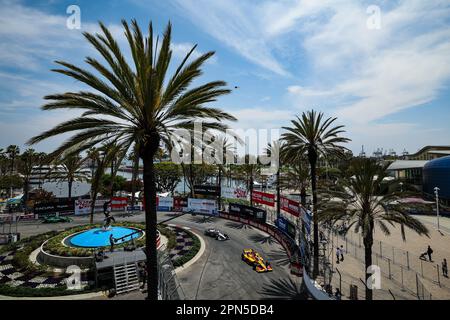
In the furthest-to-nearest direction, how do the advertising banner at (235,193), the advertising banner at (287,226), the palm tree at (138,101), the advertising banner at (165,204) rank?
the advertising banner at (165,204), the advertising banner at (235,193), the advertising banner at (287,226), the palm tree at (138,101)

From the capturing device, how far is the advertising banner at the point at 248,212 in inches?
1464

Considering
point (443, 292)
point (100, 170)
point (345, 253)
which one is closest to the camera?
point (100, 170)

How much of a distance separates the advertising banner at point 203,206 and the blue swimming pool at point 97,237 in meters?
14.5

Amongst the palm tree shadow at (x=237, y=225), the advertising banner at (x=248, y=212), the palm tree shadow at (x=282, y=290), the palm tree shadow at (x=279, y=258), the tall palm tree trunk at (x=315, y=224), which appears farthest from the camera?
the palm tree shadow at (x=237, y=225)

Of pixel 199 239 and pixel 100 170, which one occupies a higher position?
pixel 100 170

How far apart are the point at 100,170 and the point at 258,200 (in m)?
33.0

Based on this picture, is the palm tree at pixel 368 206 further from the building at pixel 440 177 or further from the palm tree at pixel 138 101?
the building at pixel 440 177

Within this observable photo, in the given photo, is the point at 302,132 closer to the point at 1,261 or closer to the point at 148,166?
the point at 148,166

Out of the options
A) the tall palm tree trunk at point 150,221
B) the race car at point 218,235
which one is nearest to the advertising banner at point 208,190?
the race car at point 218,235

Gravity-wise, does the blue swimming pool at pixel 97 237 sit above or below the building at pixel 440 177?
below

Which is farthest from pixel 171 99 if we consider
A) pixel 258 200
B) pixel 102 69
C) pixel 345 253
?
pixel 258 200

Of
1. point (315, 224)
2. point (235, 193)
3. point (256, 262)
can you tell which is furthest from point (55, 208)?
point (315, 224)

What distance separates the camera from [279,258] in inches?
1009

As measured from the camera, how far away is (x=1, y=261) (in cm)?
2405
